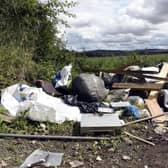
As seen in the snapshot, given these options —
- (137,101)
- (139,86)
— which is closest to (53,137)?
(137,101)

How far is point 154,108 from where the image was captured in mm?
6441

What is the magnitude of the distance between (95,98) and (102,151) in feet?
7.29

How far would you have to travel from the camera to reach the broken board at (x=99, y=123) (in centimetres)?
489

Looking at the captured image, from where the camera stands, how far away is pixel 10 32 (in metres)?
8.69

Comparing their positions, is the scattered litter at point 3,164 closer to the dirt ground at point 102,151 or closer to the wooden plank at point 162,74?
the dirt ground at point 102,151

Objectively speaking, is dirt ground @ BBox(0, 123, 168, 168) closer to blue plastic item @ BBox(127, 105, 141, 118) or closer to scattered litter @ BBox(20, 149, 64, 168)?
scattered litter @ BBox(20, 149, 64, 168)

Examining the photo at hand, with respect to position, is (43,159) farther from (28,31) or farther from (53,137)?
(28,31)

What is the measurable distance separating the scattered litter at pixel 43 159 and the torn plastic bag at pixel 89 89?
2.36m

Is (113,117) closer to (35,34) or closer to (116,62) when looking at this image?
(35,34)

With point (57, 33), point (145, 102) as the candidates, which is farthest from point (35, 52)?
point (145, 102)

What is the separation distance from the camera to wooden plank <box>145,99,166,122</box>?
19.5ft

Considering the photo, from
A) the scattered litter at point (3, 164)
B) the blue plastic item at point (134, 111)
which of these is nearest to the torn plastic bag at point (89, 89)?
the blue plastic item at point (134, 111)

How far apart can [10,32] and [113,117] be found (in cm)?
449

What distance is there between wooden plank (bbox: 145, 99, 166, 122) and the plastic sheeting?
1382 millimetres
